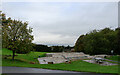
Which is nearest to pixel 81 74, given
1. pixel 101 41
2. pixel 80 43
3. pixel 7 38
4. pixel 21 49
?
pixel 21 49

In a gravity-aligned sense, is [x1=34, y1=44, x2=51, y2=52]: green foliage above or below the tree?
below

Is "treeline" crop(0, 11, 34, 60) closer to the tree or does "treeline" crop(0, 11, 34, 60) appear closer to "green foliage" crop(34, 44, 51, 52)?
the tree

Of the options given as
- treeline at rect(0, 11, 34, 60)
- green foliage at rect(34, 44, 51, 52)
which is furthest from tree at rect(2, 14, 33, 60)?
green foliage at rect(34, 44, 51, 52)

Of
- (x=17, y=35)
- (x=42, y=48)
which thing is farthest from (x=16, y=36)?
(x=42, y=48)

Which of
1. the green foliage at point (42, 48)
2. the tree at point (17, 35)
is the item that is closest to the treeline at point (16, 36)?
the tree at point (17, 35)

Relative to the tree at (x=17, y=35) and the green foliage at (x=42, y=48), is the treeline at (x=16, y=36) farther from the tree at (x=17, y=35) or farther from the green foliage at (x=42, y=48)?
the green foliage at (x=42, y=48)

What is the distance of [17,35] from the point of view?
79.6ft

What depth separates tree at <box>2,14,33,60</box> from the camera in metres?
23.3

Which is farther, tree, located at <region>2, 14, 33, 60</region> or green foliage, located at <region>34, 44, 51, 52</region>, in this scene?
green foliage, located at <region>34, 44, 51, 52</region>

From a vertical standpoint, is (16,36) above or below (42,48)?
above

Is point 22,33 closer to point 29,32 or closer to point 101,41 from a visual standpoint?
point 29,32

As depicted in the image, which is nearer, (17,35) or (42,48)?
(17,35)

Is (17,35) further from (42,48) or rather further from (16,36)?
(42,48)

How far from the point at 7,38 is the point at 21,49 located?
12.4ft
